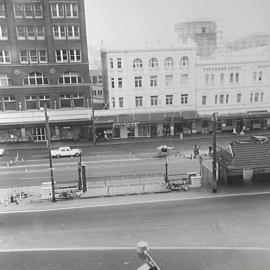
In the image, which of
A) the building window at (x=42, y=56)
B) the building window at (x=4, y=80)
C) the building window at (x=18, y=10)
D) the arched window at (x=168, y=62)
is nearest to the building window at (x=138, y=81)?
the arched window at (x=168, y=62)

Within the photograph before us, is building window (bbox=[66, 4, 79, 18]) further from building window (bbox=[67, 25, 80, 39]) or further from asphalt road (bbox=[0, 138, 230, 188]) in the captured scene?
asphalt road (bbox=[0, 138, 230, 188])

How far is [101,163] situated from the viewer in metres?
24.4

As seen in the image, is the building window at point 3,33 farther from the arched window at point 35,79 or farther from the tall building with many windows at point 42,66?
the arched window at point 35,79

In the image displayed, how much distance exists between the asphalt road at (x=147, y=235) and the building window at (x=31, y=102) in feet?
68.2

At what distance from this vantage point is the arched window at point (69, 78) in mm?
33675

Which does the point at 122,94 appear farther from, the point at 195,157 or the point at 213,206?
the point at 213,206

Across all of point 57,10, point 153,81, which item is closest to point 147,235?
point 153,81

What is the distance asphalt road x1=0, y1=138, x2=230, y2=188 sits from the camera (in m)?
21.2

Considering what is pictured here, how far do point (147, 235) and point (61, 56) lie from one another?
26443 mm

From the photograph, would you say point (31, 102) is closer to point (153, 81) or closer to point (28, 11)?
point (28, 11)

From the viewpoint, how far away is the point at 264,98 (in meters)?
33.7

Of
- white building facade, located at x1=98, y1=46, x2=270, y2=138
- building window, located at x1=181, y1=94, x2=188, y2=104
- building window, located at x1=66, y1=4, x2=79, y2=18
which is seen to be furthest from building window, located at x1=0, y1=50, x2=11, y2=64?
building window, located at x1=181, y1=94, x2=188, y2=104

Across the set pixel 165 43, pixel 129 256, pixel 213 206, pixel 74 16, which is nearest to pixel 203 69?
pixel 165 43

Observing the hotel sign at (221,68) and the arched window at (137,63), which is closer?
the hotel sign at (221,68)
